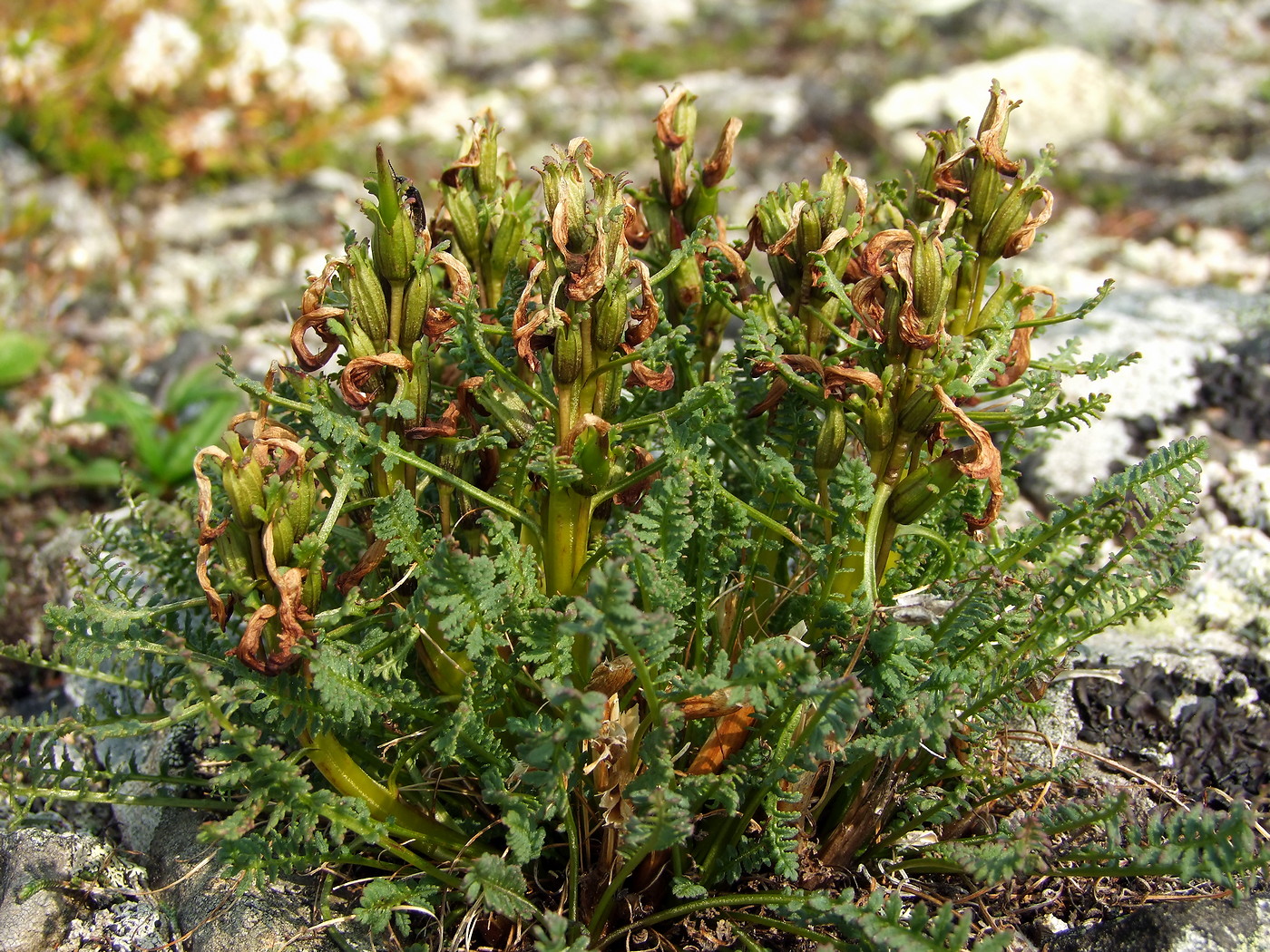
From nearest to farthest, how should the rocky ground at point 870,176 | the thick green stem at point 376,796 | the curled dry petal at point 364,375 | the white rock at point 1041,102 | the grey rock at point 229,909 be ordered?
the curled dry petal at point 364,375
the thick green stem at point 376,796
the grey rock at point 229,909
the rocky ground at point 870,176
the white rock at point 1041,102

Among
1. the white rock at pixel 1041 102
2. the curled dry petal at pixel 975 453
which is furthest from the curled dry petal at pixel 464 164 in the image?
the white rock at pixel 1041 102

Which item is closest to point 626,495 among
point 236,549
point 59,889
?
point 236,549

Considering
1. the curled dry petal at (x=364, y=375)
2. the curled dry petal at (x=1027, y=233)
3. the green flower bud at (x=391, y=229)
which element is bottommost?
the curled dry petal at (x=364, y=375)

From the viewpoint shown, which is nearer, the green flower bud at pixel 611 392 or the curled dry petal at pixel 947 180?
the green flower bud at pixel 611 392

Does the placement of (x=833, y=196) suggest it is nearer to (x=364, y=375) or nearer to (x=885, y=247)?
(x=885, y=247)

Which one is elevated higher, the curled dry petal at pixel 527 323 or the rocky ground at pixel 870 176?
the curled dry petal at pixel 527 323

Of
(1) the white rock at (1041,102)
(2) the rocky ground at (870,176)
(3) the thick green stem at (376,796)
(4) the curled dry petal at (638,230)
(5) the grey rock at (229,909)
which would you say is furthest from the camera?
(1) the white rock at (1041,102)

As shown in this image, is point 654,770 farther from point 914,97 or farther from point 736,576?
point 914,97

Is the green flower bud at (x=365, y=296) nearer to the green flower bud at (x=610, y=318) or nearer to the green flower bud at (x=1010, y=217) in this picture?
the green flower bud at (x=610, y=318)
